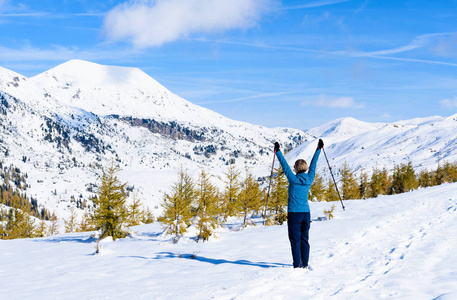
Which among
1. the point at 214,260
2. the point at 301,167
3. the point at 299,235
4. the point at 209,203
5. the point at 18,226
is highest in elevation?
the point at 301,167

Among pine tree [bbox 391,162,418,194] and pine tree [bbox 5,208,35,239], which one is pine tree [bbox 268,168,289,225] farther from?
pine tree [bbox 391,162,418,194]

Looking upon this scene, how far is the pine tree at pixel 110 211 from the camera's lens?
24.5 m

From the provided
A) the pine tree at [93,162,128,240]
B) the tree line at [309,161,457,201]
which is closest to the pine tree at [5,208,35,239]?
the pine tree at [93,162,128,240]

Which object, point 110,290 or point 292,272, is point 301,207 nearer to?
point 292,272

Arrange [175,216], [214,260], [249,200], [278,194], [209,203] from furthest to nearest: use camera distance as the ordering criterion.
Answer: [278,194] → [249,200] → [209,203] → [175,216] → [214,260]

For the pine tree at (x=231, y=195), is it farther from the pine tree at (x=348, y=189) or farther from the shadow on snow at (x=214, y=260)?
the pine tree at (x=348, y=189)

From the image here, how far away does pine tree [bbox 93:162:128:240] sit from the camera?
24.5m

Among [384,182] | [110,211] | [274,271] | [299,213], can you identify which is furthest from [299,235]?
[384,182]

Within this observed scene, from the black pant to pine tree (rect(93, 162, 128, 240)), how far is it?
765 inches

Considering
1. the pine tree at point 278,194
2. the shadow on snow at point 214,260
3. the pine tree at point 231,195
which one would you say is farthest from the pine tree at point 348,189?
the shadow on snow at point 214,260

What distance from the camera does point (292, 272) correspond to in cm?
753

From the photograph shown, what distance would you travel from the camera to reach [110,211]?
24.4m

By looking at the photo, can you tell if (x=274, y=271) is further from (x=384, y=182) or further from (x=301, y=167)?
(x=384, y=182)

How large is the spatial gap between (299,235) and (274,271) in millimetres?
1048
